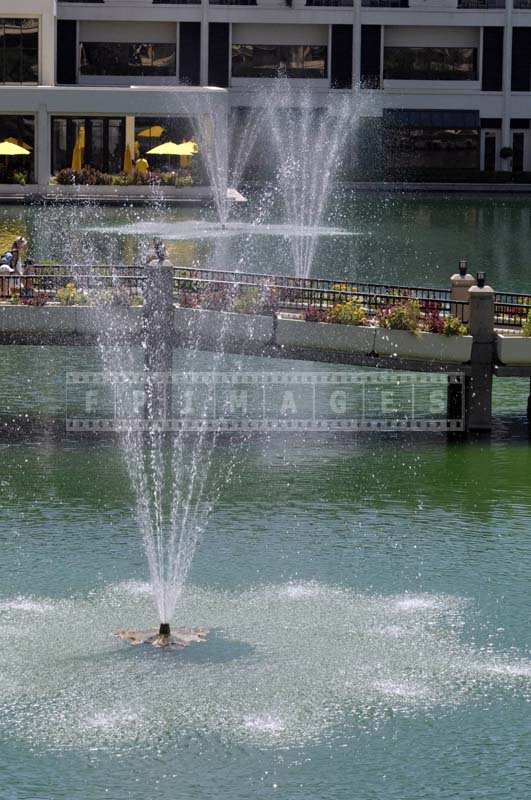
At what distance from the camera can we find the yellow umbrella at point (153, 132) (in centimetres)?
8838

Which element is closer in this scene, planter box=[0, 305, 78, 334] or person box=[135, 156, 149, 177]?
planter box=[0, 305, 78, 334]

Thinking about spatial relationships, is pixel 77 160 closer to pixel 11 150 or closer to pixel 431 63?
pixel 11 150

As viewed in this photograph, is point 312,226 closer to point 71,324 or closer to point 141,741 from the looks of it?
point 71,324

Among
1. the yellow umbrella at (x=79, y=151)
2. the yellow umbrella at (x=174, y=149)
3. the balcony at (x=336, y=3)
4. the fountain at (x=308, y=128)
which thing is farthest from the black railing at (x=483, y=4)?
the yellow umbrella at (x=79, y=151)

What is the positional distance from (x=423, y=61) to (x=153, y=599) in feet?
269

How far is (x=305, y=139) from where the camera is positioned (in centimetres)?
10162

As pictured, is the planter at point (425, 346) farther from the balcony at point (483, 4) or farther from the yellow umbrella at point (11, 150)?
the balcony at point (483, 4)

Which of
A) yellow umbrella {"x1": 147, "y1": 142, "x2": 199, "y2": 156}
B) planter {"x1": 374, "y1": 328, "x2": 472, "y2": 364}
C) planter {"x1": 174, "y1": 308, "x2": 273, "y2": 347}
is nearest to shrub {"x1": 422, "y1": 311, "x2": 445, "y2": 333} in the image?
planter {"x1": 374, "y1": 328, "x2": 472, "y2": 364}

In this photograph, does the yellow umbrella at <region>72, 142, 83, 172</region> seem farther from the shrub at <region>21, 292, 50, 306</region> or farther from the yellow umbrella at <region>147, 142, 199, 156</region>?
the shrub at <region>21, 292, 50, 306</region>

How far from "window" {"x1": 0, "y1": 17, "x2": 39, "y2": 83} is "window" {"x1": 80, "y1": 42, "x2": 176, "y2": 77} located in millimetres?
13025

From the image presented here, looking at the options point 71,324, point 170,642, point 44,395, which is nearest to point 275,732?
point 170,642

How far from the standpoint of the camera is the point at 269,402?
40.7 metres

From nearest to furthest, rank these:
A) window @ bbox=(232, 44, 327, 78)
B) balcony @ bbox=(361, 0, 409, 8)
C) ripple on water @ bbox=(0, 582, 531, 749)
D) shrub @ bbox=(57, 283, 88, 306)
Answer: ripple on water @ bbox=(0, 582, 531, 749)
shrub @ bbox=(57, 283, 88, 306)
balcony @ bbox=(361, 0, 409, 8)
window @ bbox=(232, 44, 327, 78)

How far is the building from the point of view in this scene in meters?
101
